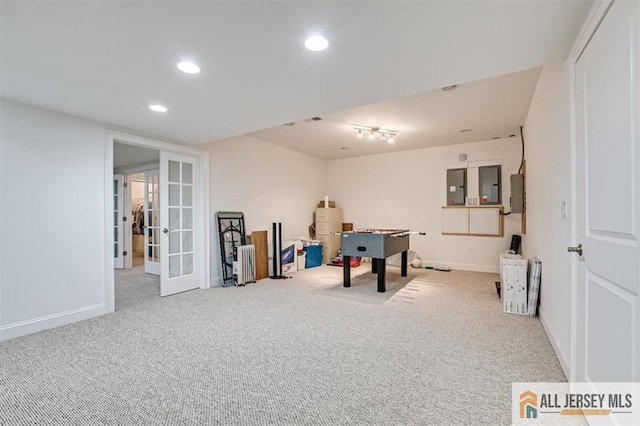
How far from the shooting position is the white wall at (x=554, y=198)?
1.99 m

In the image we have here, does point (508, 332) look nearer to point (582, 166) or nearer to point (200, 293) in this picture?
point (582, 166)

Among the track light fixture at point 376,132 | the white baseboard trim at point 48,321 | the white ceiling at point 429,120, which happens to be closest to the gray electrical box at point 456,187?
the white ceiling at point 429,120

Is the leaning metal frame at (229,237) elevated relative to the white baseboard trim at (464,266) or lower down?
elevated

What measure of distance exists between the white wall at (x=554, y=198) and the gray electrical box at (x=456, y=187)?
257cm

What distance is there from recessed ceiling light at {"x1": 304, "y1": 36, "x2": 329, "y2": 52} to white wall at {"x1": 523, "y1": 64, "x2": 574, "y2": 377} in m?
1.64

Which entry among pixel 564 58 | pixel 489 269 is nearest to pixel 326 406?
pixel 564 58

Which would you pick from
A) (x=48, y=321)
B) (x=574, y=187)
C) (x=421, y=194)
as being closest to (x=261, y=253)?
(x=48, y=321)

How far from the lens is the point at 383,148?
619 cm

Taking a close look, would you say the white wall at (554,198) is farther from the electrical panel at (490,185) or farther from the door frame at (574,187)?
the electrical panel at (490,185)

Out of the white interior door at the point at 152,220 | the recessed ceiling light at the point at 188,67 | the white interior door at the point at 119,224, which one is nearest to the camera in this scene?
the recessed ceiling light at the point at 188,67

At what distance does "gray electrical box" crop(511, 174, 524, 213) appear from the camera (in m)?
4.26

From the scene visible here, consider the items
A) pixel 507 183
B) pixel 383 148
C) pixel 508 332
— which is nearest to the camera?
pixel 508 332

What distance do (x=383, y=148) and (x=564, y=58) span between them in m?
4.19

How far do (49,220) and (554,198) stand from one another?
4806 mm
